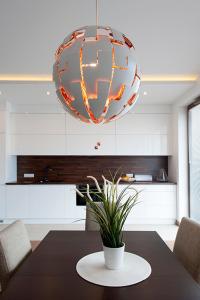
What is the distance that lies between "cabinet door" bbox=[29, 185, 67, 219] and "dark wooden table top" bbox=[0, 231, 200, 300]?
265 cm

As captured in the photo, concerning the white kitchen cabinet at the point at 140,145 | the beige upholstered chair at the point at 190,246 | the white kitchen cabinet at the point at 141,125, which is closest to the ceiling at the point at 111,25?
the white kitchen cabinet at the point at 141,125

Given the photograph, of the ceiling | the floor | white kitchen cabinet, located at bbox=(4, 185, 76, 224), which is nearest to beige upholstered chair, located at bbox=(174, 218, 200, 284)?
the ceiling

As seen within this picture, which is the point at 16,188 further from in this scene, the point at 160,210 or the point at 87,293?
the point at 87,293

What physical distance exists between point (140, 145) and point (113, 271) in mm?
3495

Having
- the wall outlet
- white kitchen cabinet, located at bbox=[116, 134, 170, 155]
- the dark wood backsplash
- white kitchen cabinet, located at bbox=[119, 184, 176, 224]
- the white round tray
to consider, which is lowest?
white kitchen cabinet, located at bbox=[119, 184, 176, 224]

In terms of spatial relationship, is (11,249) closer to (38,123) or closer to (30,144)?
(30,144)

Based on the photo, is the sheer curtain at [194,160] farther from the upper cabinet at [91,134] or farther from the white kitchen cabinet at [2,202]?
the white kitchen cabinet at [2,202]

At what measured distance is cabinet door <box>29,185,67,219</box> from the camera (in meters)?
4.37

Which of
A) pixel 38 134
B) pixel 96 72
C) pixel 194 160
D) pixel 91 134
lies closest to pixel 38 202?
pixel 38 134

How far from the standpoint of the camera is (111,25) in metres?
2.11

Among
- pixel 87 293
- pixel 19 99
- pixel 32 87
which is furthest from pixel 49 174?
pixel 87 293

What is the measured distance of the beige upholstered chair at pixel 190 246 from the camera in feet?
4.89

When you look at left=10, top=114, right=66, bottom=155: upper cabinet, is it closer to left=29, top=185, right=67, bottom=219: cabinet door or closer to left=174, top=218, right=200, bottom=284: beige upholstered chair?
left=29, top=185, right=67, bottom=219: cabinet door

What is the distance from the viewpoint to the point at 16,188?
14.3 feet
